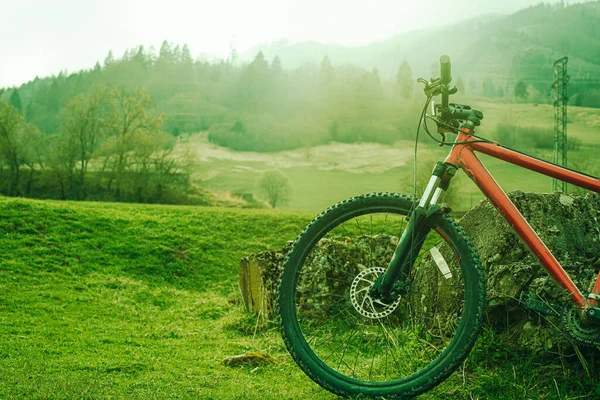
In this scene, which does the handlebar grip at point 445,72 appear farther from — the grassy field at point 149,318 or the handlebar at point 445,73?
the grassy field at point 149,318

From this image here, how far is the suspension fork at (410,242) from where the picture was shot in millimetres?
3152

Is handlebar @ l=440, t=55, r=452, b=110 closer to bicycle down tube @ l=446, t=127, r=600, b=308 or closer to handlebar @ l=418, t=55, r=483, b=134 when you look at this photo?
handlebar @ l=418, t=55, r=483, b=134

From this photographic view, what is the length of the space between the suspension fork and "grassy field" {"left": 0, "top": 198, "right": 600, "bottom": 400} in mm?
770

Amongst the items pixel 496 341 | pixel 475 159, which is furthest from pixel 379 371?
pixel 475 159

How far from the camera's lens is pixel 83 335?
5.70 meters

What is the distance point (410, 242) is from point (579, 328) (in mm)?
1074

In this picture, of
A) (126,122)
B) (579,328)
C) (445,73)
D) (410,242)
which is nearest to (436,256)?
(410,242)

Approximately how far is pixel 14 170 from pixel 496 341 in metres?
26.9

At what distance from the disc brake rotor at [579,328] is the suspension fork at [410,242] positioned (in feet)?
3.08

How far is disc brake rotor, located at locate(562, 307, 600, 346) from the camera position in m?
3.10

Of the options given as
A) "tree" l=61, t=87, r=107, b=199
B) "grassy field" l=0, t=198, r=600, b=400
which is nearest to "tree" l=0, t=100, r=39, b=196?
"tree" l=61, t=87, r=107, b=199

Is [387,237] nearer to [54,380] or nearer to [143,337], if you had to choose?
[143,337]

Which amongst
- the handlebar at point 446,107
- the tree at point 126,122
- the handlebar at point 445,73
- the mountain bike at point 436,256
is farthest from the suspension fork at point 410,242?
the tree at point 126,122

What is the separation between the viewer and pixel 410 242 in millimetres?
3195
